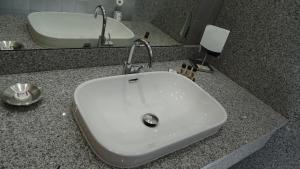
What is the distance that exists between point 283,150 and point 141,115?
80 centimetres

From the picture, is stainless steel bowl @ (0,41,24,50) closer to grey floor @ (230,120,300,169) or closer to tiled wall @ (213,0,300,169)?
tiled wall @ (213,0,300,169)

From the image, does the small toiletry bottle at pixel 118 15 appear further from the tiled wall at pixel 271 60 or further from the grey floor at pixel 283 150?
the grey floor at pixel 283 150

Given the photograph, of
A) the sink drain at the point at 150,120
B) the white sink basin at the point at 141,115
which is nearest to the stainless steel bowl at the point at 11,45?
the white sink basin at the point at 141,115

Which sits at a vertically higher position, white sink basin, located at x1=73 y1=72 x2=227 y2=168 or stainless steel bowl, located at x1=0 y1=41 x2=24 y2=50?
stainless steel bowl, located at x1=0 y1=41 x2=24 y2=50

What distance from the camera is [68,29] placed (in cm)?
92

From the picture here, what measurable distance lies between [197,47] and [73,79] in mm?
842

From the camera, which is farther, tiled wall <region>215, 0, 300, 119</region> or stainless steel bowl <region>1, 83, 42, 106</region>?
tiled wall <region>215, 0, 300, 119</region>

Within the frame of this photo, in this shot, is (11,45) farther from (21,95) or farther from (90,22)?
(90,22)

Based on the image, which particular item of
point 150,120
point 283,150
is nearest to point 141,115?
point 150,120

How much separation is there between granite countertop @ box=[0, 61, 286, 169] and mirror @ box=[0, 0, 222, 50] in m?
0.14

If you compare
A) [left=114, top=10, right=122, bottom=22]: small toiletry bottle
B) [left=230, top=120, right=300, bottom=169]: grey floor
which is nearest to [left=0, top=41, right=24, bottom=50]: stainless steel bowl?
[left=114, top=10, right=122, bottom=22]: small toiletry bottle

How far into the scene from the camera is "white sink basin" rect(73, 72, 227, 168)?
613mm

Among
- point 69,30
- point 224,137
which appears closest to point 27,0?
point 69,30

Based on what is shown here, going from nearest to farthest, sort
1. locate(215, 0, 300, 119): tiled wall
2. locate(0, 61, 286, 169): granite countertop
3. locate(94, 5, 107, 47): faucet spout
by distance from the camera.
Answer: locate(0, 61, 286, 169): granite countertop < locate(94, 5, 107, 47): faucet spout < locate(215, 0, 300, 119): tiled wall
